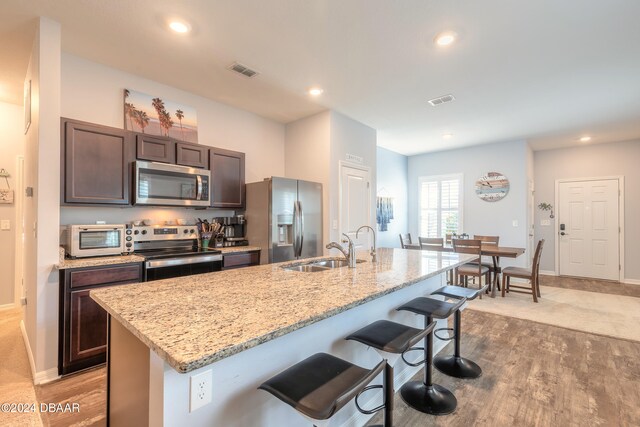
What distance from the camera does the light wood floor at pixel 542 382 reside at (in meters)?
1.95

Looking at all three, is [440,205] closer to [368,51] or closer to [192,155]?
[368,51]

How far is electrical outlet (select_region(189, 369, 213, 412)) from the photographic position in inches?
39.3

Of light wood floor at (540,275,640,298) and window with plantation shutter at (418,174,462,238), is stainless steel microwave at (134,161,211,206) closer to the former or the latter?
window with plantation shutter at (418,174,462,238)

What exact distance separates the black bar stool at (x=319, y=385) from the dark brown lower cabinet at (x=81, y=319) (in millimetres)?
1909

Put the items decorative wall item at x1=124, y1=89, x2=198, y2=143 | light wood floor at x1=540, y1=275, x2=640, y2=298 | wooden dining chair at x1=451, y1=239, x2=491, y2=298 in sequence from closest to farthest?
decorative wall item at x1=124, y1=89, x2=198, y2=143 → wooden dining chair at x1=451, y1=239, x2=491, y2=298 → light wood floor at x1=540, y1=275, x2=640, y2=298

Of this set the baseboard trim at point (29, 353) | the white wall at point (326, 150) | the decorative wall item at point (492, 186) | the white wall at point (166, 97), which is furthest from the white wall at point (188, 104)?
the decorative wall item at point (492, 186)

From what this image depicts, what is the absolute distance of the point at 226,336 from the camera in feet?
3.16

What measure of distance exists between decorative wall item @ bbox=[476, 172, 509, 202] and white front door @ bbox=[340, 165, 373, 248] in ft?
9.35

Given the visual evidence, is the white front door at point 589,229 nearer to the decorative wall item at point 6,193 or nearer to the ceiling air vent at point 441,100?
the ceiling air vent at point 441,100

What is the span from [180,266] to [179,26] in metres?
2.13

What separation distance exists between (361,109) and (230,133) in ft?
6.09

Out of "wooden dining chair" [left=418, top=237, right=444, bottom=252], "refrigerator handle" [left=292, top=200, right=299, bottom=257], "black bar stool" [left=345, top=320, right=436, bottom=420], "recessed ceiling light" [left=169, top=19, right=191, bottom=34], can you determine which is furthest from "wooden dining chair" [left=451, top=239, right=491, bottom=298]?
"recessed ceiling light" [left=169, top=19, right=191, bottom=34]

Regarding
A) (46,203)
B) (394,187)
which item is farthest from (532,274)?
(46,203)

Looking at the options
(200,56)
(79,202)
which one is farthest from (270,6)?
(79,202)
